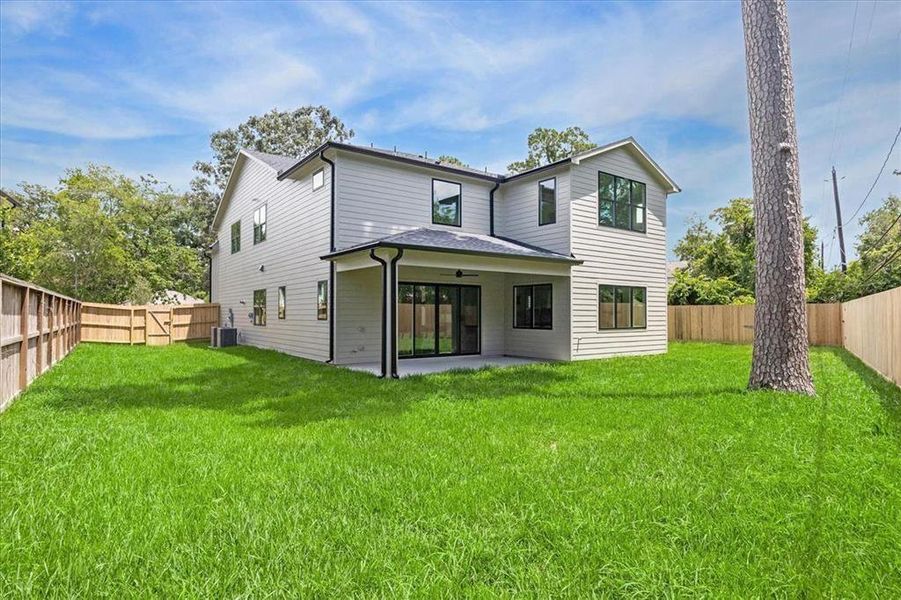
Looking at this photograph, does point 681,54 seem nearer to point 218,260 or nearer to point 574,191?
point 574,191

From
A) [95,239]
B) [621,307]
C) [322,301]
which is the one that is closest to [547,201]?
[621,307]

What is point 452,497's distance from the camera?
3.22m

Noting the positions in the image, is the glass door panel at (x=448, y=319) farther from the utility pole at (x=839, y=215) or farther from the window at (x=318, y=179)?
the utility pole at (x=839, y=215)

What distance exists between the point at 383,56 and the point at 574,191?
624 centimetres

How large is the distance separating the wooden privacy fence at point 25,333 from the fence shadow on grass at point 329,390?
612 millimetres

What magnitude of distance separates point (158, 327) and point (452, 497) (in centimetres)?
1710

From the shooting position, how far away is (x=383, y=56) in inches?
508

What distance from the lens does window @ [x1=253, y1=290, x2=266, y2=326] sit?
48.9 ft

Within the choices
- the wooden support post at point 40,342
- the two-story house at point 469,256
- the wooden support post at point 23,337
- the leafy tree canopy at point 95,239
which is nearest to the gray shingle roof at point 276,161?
the two-story house at point 469,256

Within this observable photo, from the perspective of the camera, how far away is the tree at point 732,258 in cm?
2017

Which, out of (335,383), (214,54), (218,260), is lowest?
(335,383)

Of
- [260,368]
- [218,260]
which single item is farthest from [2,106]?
[260,368]

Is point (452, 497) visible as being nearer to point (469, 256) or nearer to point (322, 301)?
point (469, 256)

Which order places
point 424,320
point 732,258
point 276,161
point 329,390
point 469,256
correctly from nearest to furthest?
1. point 329,390
2. point 469,256
3. point 424,320
4. point 276,161
5. point 732,258
